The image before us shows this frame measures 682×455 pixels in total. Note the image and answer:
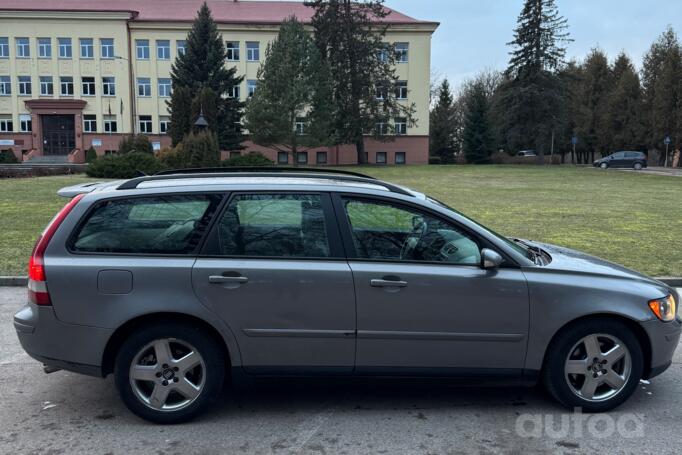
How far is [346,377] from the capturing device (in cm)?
407

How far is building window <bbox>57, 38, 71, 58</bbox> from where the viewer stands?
57.8m

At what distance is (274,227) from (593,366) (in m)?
2.46

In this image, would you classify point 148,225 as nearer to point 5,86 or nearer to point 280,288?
point 280,288

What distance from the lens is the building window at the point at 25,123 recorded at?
192 feet

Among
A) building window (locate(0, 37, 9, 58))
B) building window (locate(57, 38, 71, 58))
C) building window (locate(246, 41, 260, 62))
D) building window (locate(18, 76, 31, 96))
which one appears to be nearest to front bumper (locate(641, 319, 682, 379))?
building window (locate(246, 41, 260, 62))

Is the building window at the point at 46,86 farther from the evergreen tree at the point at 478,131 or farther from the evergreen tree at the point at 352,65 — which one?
the evergreen tree at the point at 478,131

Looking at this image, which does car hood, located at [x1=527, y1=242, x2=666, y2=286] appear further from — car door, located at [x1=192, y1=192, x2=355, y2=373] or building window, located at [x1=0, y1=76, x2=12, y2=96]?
building window, located at [x1=0, y1=76, x2=12, y2=96]

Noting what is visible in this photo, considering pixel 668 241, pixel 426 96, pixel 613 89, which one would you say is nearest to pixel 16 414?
pixel 668 241

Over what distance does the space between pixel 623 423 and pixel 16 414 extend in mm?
4261

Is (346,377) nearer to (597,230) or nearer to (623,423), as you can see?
(623,423)

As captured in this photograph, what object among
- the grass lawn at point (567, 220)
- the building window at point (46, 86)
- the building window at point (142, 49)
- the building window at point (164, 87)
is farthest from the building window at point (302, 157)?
the grass lawn at point (567, 220)

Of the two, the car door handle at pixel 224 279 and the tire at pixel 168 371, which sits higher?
the car door handle at pixel 224 279

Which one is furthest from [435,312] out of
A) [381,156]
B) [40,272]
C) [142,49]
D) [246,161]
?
[142,49]

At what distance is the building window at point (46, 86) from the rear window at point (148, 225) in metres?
62.5
